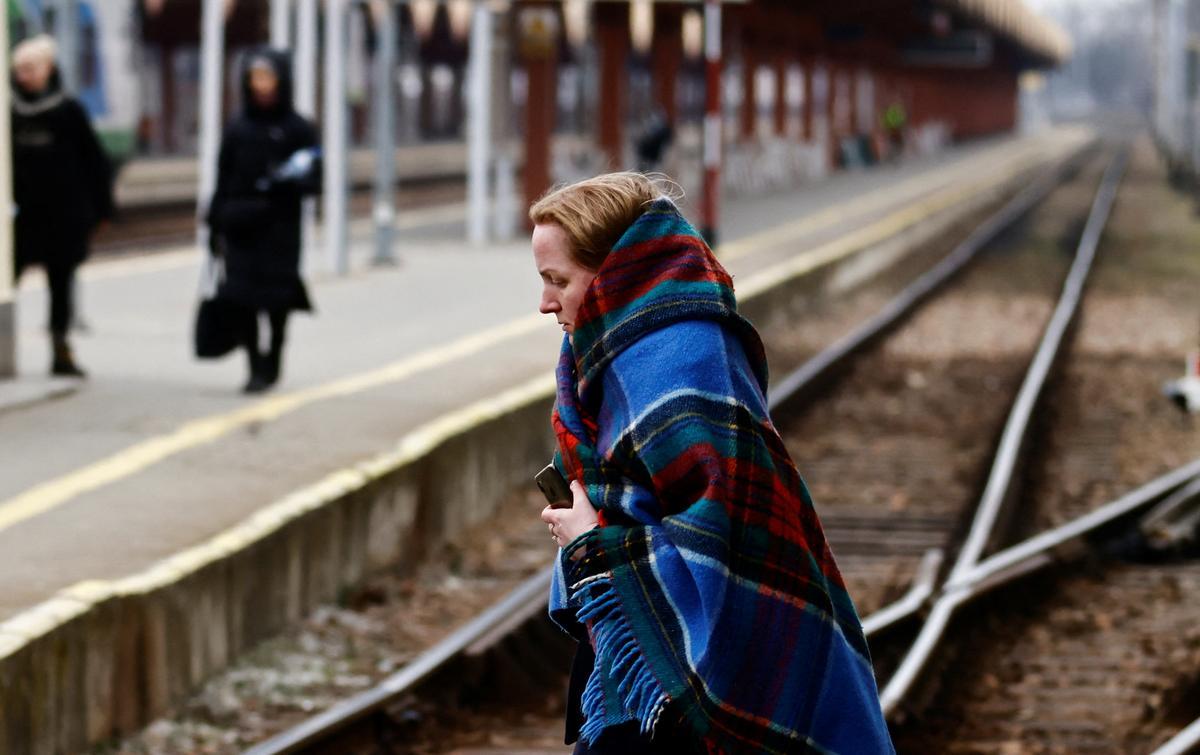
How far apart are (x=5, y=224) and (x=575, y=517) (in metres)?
7.23

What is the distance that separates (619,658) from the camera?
281 centimetres

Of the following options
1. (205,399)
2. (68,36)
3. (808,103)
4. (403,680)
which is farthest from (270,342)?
(808,103)

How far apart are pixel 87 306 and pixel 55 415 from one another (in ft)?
17.5

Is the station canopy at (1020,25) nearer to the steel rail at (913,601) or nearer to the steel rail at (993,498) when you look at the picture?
the steel rail at (993,498)

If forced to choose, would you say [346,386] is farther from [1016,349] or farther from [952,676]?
[1016,349]

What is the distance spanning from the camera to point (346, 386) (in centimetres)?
1062

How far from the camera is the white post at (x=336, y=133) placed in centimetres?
1708

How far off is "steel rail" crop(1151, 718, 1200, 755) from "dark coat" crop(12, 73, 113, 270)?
5830 mm

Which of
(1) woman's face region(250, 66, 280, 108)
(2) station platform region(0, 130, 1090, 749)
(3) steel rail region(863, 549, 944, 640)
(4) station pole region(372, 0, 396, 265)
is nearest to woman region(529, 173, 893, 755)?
(2) station platform region(0, 130, 1090, 749)

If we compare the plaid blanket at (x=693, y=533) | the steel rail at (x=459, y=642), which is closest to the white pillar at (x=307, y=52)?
the steel rail at (x=459, y=642)

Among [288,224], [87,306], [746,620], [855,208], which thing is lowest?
[855,208]

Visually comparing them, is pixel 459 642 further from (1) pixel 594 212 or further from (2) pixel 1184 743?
(1) pixel 594 212

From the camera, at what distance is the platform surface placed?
6.82 metres

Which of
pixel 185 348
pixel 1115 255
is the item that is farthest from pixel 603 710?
pixel 1115 255
